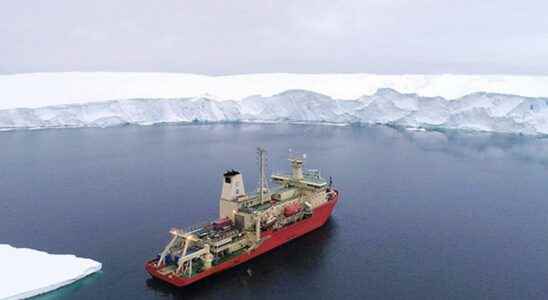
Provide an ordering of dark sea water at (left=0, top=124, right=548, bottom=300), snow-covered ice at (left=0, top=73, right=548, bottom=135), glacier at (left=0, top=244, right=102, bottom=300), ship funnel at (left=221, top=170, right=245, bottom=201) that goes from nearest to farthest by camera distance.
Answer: glacier at (left=0, top=244, right=102, bottom=300) → dark sea water at (left=0, top=124, right=548, bottom=300) → ship funnel at (left=221, top=170, right=245, bottom=201) → snow-covered ice at (left=0, top=73, right=548, bottom=135)

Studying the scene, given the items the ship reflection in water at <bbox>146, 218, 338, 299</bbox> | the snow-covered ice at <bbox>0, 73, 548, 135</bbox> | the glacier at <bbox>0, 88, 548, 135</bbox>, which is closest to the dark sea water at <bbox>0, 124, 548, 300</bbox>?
the ship reflection in water at <bbox>146, 218, 338, 299</bbox>

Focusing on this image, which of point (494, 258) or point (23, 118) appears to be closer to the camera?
point (494, 258)

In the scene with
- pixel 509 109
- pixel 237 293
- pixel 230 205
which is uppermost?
pixel 509 109

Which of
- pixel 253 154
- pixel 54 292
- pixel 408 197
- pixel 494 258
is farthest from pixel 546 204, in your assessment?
pixel 54 292

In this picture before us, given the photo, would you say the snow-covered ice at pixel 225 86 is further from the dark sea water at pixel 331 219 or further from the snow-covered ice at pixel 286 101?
the dark sea water at pixel 331 219

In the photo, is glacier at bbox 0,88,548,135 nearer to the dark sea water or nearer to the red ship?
the dark sea water

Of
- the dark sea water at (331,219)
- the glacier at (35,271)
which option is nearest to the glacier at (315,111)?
the dark sea water at (331,219)

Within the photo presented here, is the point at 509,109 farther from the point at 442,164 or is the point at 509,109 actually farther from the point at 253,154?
the point at 253,154
